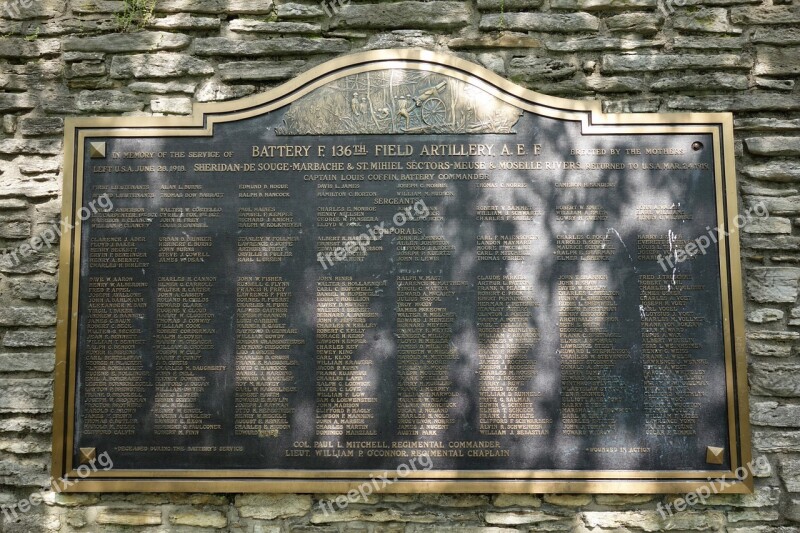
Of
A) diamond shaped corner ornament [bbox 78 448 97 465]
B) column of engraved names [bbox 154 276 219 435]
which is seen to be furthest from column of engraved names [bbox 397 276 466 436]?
diamond shaped corner ornament [bbox 78 448 97 465]

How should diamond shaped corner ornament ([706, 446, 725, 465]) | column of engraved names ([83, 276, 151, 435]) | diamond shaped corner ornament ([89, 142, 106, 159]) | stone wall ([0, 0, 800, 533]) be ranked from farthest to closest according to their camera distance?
diamond shaped corner ornament ([89, 142, 106, 159]) → stone wall ([0, 0, 800, 533]) → column of engraved names ([83, 276, 151, 435]) → diamond shaped corner ornament ([706, 446, 725, 465])

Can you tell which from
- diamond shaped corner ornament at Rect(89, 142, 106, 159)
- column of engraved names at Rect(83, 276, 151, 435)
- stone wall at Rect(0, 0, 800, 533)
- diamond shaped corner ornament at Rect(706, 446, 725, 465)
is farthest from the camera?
diamond shaped corner ornament at Rect(89, 142, 106, 159)

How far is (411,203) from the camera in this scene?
4641 millimetres

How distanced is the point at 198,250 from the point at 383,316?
1.47 m

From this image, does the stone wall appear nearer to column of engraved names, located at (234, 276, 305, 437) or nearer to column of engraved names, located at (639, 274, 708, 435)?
column of engraved names, located at (639, 274, 708, 435)

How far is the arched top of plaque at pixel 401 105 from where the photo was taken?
4.71 metres

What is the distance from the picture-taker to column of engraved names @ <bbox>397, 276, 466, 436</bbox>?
175 inches

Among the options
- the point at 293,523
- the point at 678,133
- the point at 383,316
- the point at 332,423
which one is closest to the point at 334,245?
the point at 383,316
